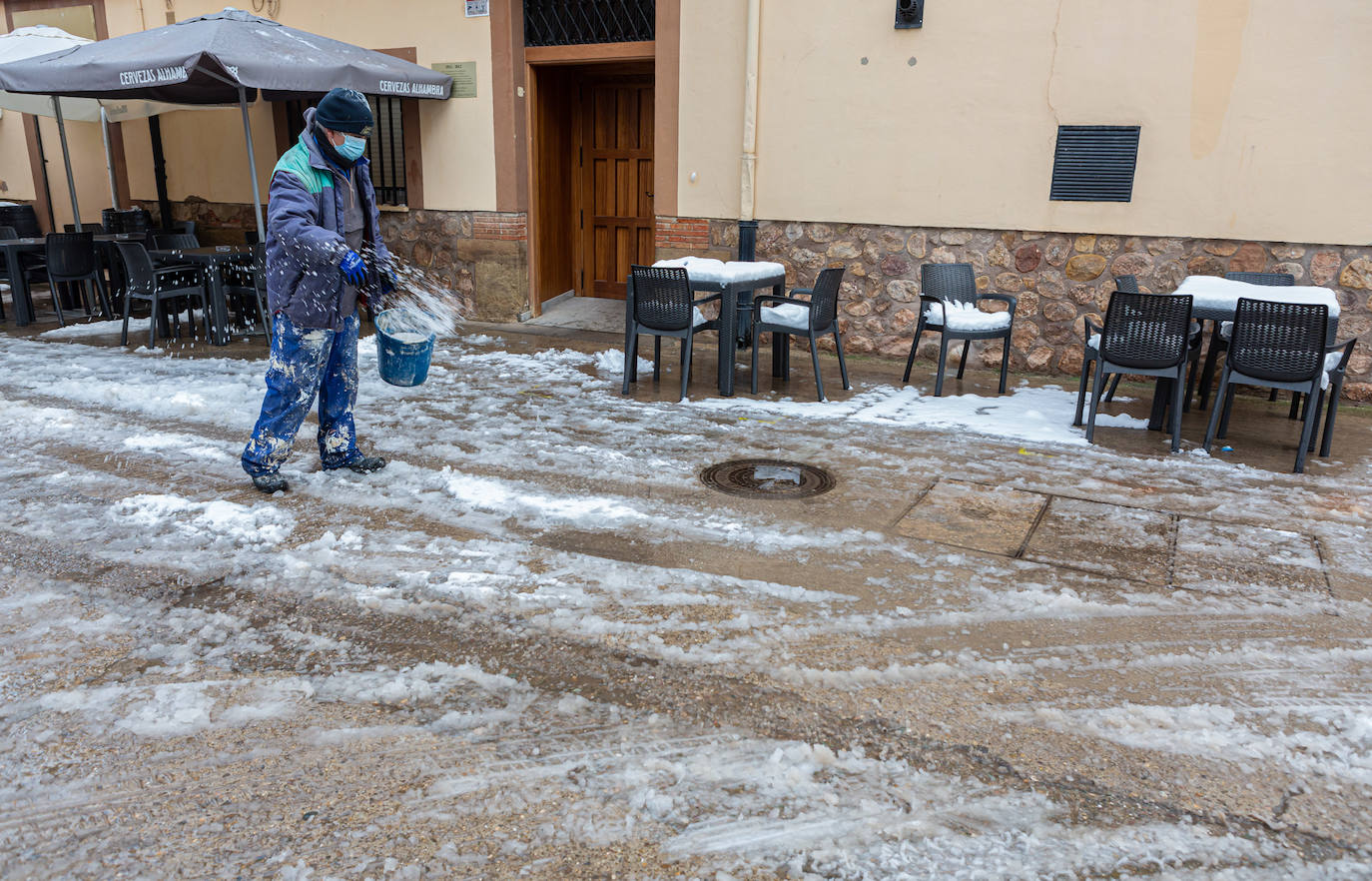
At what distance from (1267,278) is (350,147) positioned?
625 centimetres

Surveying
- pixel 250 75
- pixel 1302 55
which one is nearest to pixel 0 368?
pixel 250 75

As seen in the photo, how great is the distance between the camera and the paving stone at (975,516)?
402cm

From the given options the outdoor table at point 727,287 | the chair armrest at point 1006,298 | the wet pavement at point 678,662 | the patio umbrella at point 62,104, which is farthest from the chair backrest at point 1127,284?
the patio umbrella at point 62,104

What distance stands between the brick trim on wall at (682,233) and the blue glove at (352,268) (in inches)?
200

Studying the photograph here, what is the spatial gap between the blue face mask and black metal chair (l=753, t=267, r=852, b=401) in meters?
3.25

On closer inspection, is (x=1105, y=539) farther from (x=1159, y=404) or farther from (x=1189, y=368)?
(x=1189, y=368)

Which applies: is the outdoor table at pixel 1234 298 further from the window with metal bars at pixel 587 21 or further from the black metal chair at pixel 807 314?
the window with metal bars at pixel 587 21

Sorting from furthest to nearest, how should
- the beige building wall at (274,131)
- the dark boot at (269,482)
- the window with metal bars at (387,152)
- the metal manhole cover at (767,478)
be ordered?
the window with metal bars at (387,152), the beige building wall at (274,131), the metal manhole cover at (767,478), the dark boot at (269,482)

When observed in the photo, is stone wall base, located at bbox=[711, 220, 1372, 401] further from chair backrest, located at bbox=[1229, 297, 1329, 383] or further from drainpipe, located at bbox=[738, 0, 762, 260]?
chair backrest, located at bbox=[1229, 297, 1329, 383]

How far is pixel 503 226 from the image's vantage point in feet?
32.4

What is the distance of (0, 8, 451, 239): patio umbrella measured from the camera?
7258mm

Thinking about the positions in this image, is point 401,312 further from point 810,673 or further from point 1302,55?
point 1302,55

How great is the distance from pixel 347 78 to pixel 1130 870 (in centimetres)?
852

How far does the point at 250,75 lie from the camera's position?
7.29m
